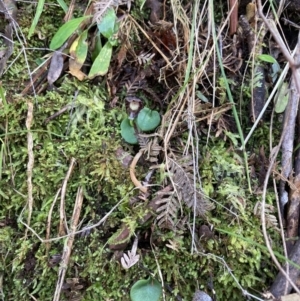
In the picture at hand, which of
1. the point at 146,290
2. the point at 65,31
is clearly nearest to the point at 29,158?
the point at 65,31

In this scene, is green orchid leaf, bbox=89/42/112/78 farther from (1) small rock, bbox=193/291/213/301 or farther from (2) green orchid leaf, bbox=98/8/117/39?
(1) small rock, bbox=193/291/213/301

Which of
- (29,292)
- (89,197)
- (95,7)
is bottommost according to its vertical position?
(29,292)

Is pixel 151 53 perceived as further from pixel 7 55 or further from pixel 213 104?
pixel 7 55

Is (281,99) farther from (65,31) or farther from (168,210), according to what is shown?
(65,31)

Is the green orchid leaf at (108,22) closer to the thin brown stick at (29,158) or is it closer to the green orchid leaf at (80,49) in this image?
the green orchid leaf at (80,49)

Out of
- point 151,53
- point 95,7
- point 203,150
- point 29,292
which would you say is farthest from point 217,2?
point 29,292

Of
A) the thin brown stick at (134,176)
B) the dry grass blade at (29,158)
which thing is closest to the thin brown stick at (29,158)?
the dry grass blade at (29,158)

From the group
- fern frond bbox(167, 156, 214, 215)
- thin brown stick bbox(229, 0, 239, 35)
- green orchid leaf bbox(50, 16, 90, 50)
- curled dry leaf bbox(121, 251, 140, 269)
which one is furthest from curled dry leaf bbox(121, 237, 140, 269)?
thin brown stick bbox(229, 0, 239, 35)
